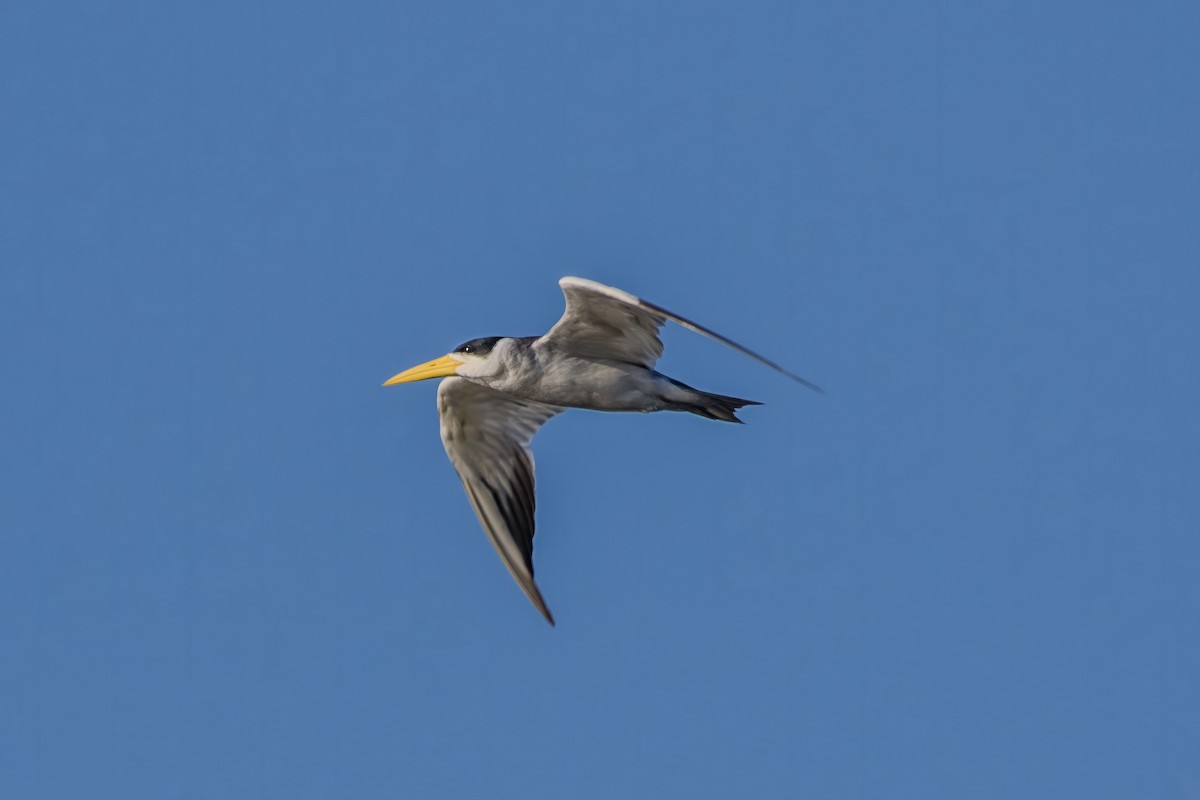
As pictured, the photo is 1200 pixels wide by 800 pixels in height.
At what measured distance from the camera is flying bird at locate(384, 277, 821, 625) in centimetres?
1438

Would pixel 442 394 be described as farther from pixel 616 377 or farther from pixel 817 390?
pixel 817 390

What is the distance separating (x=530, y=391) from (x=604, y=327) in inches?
38.9

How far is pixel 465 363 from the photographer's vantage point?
1516 centimetres

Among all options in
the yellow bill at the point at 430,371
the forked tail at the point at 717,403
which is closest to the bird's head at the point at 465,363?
the yellow bill at the point at 430,371

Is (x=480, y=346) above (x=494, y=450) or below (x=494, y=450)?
above

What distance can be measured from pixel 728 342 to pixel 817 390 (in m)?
0.81

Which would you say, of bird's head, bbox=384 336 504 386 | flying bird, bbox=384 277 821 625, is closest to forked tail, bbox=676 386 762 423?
flying bird, bbox=384 277 821 625

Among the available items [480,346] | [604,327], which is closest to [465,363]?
[480,346]

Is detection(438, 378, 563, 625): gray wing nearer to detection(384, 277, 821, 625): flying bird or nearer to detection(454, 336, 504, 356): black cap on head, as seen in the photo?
detection(384, 277, 821, 625): flying bird

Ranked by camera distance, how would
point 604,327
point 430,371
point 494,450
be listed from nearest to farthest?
point 604,327 → point 430,371 → point 494,450

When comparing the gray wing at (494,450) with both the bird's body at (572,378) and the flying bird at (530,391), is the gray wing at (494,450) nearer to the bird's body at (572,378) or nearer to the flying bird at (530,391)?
the flying bird at (530,391)

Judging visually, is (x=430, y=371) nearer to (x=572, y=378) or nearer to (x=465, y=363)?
(x=465, y=363)

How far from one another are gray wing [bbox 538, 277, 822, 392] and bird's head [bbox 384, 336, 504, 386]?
0.53 meters

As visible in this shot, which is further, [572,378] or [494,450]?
[494,450]
